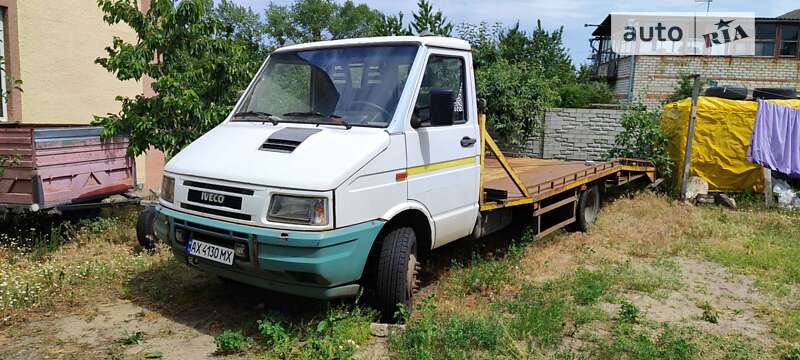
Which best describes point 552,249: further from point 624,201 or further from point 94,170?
point 94,170

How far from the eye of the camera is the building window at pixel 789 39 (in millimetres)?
25625

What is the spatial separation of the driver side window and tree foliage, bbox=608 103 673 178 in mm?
7219

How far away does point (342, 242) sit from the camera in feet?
12.6

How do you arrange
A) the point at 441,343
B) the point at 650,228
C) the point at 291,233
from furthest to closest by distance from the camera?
the point at 650,228 → the point at 441,343 → the point at 291,233

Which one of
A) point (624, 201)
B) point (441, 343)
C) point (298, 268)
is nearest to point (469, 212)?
point (441, 343)

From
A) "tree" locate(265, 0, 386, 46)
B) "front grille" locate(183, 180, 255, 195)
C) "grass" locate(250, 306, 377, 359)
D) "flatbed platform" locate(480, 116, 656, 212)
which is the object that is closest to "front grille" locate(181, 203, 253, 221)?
"front grille" locate(183, 180, 255, 195)

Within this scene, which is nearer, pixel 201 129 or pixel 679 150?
pixel 201 129

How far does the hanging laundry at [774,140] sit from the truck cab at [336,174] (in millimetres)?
7782

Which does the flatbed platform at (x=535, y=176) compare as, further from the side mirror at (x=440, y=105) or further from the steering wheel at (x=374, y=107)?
the steering wheel at (x=374, y=107)

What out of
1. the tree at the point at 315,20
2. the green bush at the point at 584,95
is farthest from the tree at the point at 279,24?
the green bush at the point at 584,95

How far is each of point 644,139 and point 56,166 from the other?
9924 millimetres

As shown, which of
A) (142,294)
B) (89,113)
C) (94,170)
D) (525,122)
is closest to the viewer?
(142,294)

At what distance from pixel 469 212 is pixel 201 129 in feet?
12.9

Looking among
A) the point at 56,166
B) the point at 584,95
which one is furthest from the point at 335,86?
the point at 584,95
